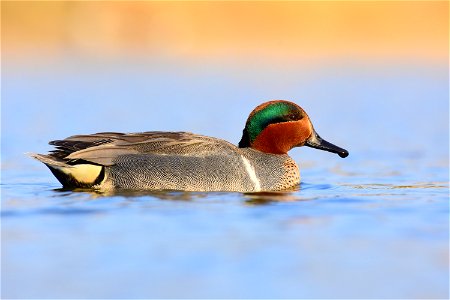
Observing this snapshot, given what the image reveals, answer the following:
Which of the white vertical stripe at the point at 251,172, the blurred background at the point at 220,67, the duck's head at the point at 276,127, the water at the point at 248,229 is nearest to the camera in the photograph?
the water at the point at 248,229

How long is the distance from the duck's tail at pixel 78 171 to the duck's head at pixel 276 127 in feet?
4.77

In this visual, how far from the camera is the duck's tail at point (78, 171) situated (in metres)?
8.26

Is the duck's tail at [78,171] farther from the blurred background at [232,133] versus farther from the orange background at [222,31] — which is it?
the orange background at [222,31]

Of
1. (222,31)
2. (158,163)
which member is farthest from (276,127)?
(222,31)

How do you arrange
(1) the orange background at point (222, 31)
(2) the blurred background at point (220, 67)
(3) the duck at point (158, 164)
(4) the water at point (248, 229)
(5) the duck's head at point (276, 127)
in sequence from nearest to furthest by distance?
(4) the water at point (248, 229) → (3) the duck at point (158, 164) → (5) the duck's head at point (276, 127) → (2) the blurred background at point (220, 67) → (1) the orange background at point (222, 31)

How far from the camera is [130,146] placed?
8375 mm

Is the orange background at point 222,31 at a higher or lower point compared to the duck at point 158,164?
higher

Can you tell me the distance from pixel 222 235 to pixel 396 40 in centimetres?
2351

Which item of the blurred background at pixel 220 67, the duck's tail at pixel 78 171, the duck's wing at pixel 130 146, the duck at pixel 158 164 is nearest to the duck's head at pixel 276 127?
the duck at pixel 158 164

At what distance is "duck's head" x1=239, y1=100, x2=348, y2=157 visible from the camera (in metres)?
8.82

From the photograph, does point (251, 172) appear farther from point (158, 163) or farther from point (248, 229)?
point (248, 229)

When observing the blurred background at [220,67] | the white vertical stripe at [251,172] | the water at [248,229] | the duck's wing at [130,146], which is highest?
the blurred background at [220,67]

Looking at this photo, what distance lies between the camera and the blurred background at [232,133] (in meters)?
5.69

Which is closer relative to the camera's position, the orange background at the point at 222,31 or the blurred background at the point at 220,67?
the blurred background at the point at 220,67
